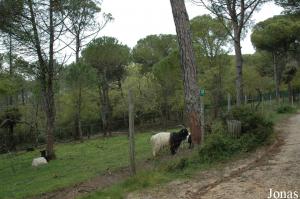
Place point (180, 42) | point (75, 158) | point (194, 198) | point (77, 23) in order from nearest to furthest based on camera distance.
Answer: point (194, 198)
point (180, 42)
point (75, 158)
point (77, 23)

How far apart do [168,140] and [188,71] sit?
344cm

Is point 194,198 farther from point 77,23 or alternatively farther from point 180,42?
point 77,23

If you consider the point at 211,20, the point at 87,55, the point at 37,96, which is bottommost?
the point at 37,96

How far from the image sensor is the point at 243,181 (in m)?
8.55

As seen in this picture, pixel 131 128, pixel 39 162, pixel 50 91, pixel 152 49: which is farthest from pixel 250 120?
pixel 152 49

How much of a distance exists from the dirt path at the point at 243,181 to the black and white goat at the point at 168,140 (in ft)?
14.8

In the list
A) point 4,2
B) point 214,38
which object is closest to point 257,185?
point 4,2

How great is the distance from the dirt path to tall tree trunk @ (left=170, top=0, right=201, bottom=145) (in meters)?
2.29

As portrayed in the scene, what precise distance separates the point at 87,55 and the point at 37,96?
6.59 m

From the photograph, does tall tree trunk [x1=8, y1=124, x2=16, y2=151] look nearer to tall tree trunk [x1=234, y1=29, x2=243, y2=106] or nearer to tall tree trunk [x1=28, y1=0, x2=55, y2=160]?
tall tree trunk [x1=28, y1=0, x2=55, y2=160]

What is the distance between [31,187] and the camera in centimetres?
1380

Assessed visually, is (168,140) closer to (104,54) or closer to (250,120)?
(250,120)

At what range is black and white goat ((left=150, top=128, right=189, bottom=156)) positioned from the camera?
15.0m

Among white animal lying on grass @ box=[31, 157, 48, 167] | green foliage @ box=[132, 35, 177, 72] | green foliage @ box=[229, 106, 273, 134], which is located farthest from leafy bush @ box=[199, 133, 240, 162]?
green foliage @ box=[132, 35, 177, 72]
